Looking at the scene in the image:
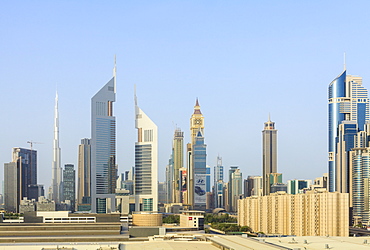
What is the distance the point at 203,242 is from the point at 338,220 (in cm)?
4737

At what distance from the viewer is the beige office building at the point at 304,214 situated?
13762 cm

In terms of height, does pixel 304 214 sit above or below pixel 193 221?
above

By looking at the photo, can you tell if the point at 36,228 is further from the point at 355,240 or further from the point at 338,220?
the point at 338,220

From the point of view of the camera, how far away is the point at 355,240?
101 m

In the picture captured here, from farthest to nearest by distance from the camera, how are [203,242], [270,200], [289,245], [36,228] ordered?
[270,200], [36,228], [203,242], [289,245]

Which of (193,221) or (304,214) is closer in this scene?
(304,214)

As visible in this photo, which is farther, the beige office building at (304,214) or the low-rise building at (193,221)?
the low-rise building at (193,221)

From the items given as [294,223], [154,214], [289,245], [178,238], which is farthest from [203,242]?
[294,223]

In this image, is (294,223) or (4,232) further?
(294,223)

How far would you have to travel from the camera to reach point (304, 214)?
147375 mm

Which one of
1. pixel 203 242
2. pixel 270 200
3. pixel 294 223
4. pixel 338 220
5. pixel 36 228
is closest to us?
pixel 203 242

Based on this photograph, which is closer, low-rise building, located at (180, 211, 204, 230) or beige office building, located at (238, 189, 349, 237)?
beige office building, located at (238, 189, 349, 237)

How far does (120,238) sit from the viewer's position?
9919cm

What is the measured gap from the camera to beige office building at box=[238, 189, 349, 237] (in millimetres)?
137625
